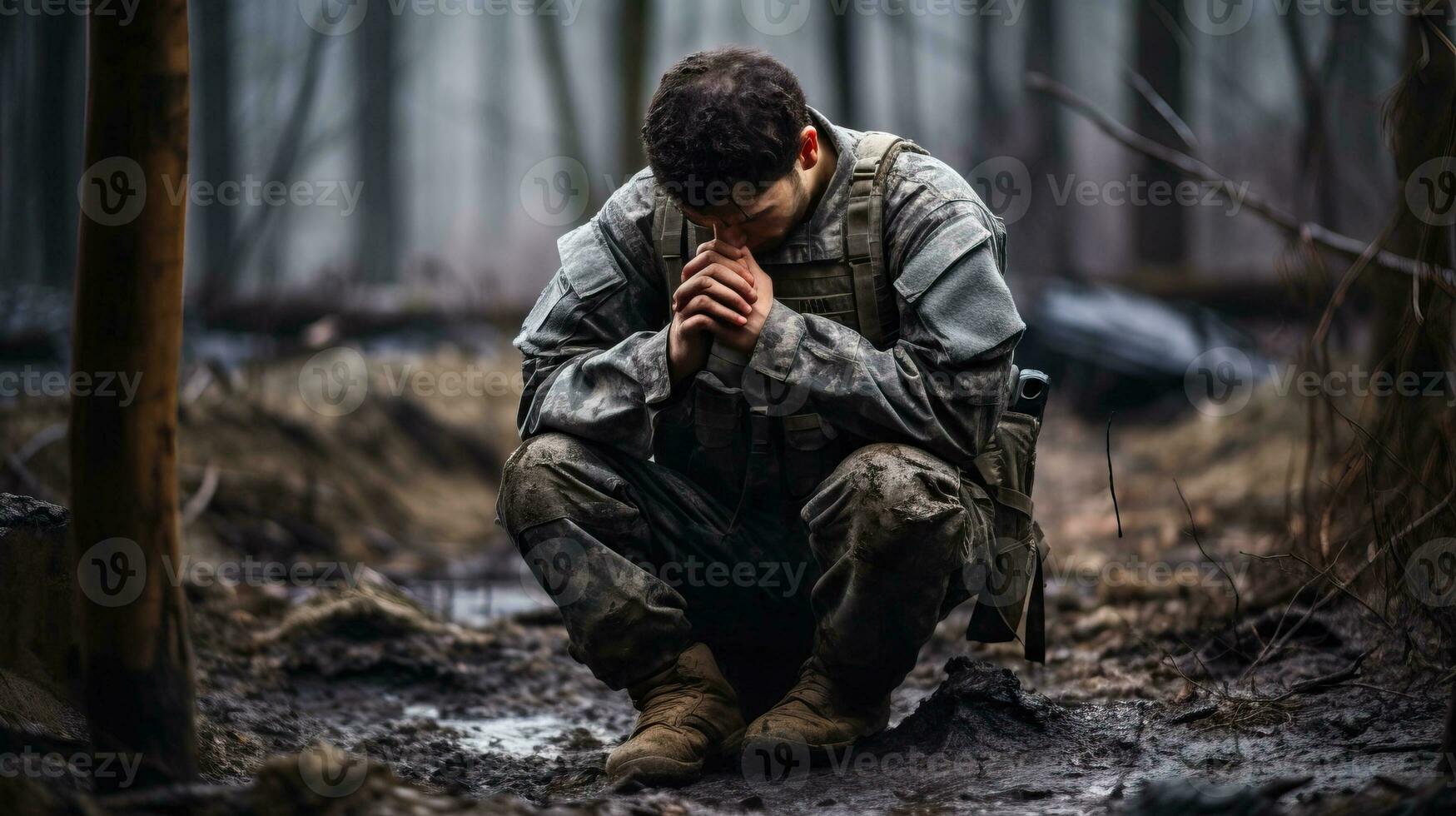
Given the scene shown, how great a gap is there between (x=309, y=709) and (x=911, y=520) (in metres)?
1.84

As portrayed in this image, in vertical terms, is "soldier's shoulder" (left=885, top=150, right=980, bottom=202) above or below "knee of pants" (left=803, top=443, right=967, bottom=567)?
above

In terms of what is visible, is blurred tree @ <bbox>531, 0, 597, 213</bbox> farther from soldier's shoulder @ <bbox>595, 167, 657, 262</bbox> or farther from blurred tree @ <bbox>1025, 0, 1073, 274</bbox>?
soldier's shoulder @ <bbox>595, 167, 657, 262</bbox>

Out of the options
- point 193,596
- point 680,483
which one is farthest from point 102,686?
point 193,596

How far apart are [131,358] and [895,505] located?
4.32ft

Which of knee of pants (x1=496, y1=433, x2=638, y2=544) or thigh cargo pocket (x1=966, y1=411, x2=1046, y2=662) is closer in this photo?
knee of pants (x1=496, y1=433, x2=638, y2=544)

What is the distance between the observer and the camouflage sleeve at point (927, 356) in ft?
7.84

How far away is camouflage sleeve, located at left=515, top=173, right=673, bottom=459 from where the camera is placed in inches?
101
